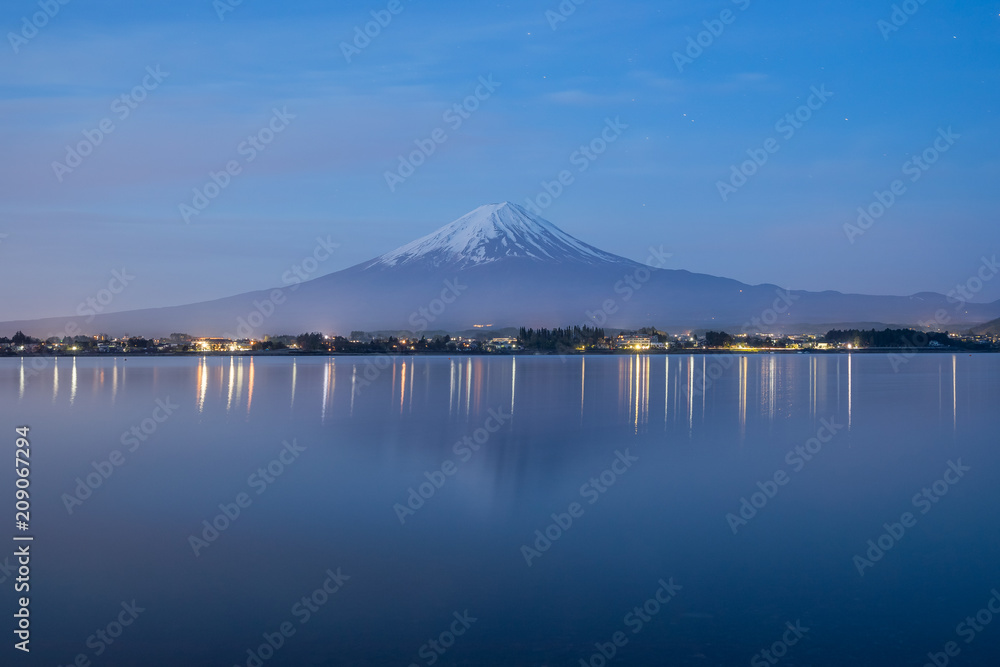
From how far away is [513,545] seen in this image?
263 inches

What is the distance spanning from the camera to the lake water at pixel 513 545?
466 centimetres

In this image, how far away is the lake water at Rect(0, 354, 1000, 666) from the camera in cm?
466

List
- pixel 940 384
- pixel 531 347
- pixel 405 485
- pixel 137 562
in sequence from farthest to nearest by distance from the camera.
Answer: pixel 531 347 → pixel 940 384 → pixel 405 485 → pixel 137 562

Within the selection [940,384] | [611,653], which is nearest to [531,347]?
[940,384]

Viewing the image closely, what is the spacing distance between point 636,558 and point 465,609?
173 cm

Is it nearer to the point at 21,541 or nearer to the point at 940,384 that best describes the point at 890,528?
the point at 21,541

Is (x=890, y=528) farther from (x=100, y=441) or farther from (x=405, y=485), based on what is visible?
(x=100, y=441)

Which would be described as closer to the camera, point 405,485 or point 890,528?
point 890,528

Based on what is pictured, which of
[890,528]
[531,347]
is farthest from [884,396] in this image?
[531,347]

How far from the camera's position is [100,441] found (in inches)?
516

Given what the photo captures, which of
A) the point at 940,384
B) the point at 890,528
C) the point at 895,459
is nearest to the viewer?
the point at 890,528

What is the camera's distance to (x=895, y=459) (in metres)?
11.2

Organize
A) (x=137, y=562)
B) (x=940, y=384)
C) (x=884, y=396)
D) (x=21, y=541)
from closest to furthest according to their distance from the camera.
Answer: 1. (x=137, y=562)
2. (x=21, y=541)
3. (x=884, y=396)
4. (x=940, y=384)

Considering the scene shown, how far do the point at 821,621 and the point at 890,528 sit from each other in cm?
284
